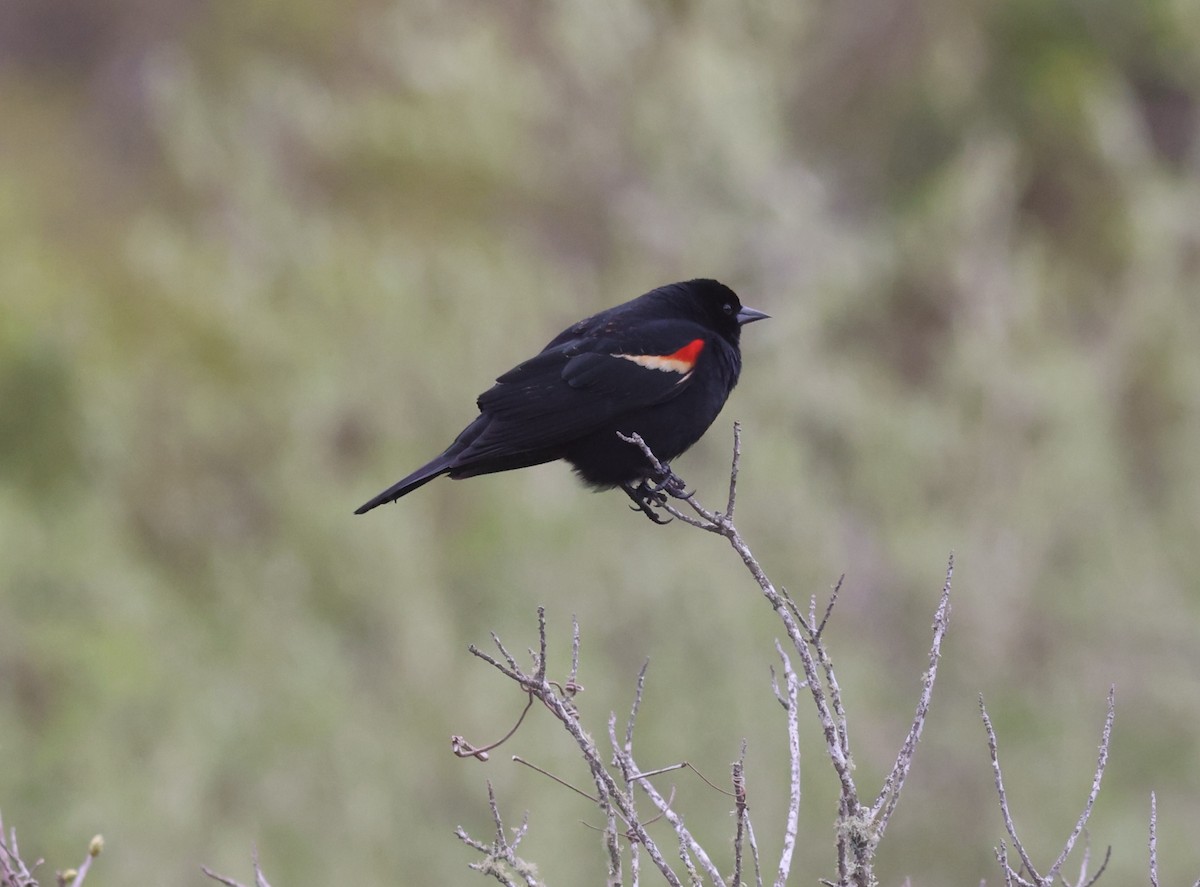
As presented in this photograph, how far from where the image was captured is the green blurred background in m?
8.55

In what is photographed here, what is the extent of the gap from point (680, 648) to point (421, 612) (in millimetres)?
1639

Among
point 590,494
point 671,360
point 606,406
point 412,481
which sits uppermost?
point 590,494

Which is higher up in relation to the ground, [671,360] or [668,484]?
[671,360]

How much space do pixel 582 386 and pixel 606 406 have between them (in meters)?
0.10

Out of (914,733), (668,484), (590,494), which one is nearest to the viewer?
(914,733)

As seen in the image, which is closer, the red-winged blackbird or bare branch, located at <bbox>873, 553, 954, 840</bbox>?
bare branch, located at <bbox>873, 553, 954, 840</bbox>

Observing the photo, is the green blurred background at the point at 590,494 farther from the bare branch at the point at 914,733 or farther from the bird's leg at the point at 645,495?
the bare branch at the point at 914,733

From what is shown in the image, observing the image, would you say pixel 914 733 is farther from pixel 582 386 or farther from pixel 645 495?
pixel 582 386

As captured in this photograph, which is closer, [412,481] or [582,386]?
[412,481]

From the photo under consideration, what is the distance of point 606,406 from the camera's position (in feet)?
11.8

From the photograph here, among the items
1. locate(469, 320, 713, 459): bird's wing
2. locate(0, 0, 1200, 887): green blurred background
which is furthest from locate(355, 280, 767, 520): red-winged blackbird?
locate(0, 0, 1200, 887): green blurred background

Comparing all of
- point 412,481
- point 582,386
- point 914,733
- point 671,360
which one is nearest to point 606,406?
point 582,386

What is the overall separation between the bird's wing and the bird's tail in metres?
0.14

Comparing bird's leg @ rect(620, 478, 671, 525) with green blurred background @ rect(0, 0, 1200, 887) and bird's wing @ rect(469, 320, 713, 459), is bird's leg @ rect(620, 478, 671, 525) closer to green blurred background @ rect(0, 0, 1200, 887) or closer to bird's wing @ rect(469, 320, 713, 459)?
bird's wing @ rect(469, 320, 713, 459)
